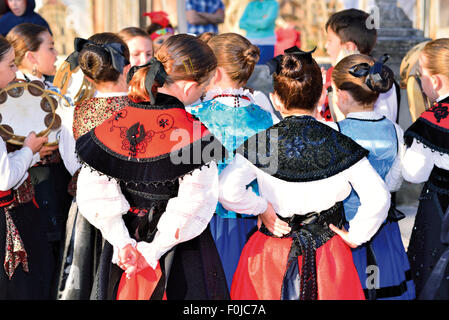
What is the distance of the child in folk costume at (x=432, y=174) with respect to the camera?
3043mm

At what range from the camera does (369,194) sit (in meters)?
2.51

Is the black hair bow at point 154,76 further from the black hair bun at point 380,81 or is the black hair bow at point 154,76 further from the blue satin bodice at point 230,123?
the black hair bun at point 380,81

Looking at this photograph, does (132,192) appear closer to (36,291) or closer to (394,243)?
(36,291)

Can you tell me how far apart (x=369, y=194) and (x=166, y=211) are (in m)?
0.87

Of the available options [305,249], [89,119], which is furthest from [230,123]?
[305,249]

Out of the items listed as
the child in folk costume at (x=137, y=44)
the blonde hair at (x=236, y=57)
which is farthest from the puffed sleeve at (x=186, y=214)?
the child in folk costume at (x=137, y=44)

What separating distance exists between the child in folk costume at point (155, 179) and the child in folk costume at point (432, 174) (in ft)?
3.89

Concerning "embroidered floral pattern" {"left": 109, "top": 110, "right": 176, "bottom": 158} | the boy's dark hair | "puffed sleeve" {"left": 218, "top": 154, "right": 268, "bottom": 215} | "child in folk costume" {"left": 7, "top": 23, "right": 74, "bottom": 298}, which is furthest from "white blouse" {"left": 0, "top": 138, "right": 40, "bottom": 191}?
the boy's dark hair

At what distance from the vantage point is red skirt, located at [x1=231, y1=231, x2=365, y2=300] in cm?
256

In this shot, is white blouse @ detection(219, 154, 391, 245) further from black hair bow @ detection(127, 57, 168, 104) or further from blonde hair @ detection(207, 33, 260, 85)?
blonde hair @ detection(207, 33, 260, 85)

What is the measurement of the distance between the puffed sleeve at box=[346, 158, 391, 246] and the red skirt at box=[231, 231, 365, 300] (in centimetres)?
17

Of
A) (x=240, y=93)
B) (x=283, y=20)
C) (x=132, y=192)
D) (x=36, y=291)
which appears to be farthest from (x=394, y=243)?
(x=283, y=20)

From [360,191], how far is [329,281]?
416 millimetres

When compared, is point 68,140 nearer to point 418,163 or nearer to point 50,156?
point 50,156
